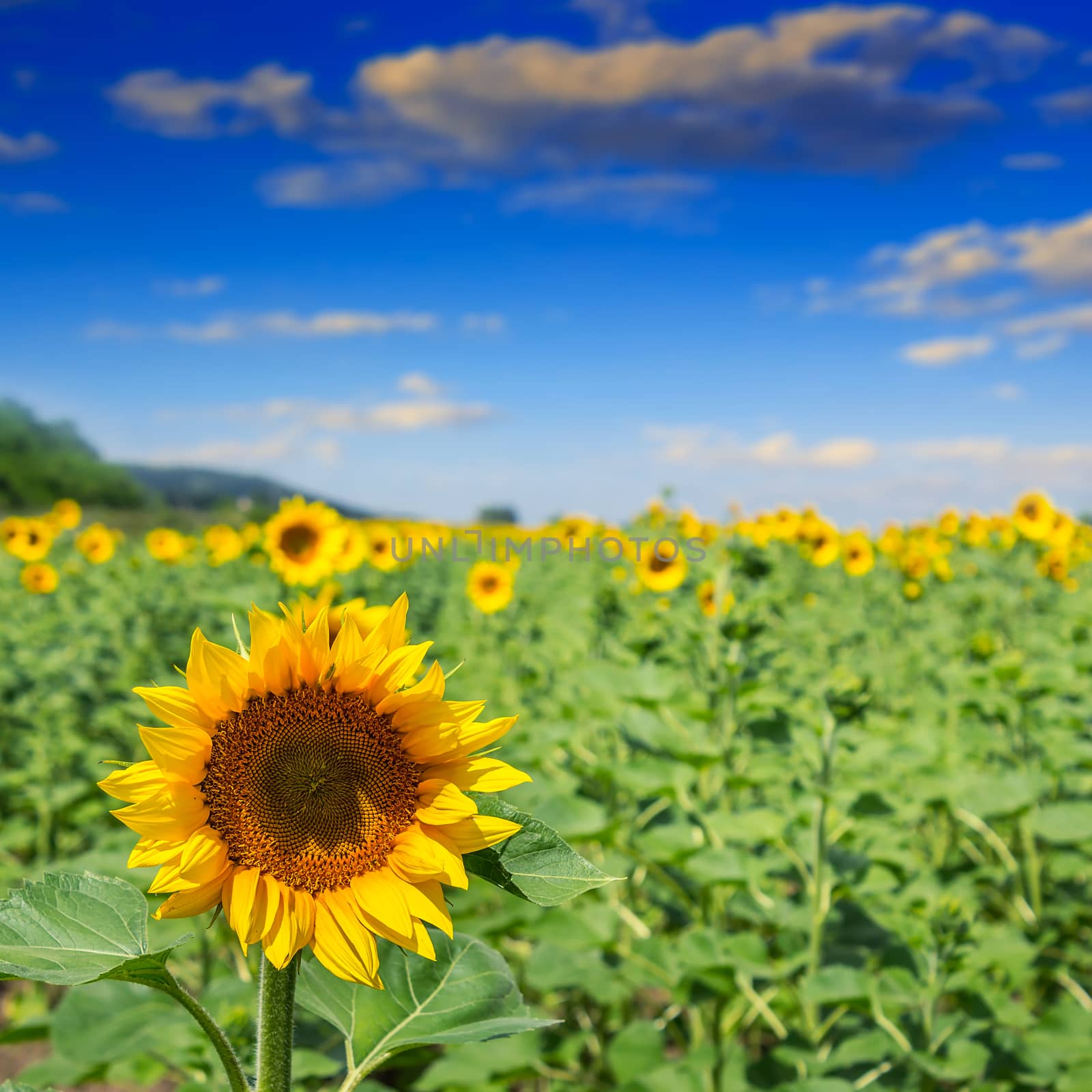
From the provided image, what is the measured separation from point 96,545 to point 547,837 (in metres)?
11.5

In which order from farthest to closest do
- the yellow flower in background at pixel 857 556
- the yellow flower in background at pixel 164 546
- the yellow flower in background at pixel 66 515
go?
the yellow flower in background at pixel 66 515
the yellow flower in background at pixel 164 546
the yellow flower in background at pixel 857 556

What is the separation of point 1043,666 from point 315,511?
393 centimetres

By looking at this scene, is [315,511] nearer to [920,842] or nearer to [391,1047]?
[920,842]

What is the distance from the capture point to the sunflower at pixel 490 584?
292 inches

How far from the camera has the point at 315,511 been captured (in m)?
5.91

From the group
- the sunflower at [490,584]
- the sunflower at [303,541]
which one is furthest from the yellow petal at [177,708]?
the sunflower at [490,584]

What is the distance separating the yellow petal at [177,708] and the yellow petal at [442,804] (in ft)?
0.76

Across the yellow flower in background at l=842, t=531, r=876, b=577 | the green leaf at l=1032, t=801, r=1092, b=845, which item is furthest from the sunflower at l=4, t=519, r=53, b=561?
the green leaf at l=1032, t=801, r=1092, b=845

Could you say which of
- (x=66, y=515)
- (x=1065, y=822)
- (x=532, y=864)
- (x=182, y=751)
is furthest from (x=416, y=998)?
(x=66, y=515)

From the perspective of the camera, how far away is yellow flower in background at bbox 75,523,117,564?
1110cm

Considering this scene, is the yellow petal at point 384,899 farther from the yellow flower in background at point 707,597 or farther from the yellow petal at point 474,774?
the yellow flower in background at point 707,597

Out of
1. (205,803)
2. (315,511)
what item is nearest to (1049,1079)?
(205,803)

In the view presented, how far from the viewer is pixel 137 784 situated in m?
1.00

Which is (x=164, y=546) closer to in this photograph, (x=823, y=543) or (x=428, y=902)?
(x=823, y=543)
